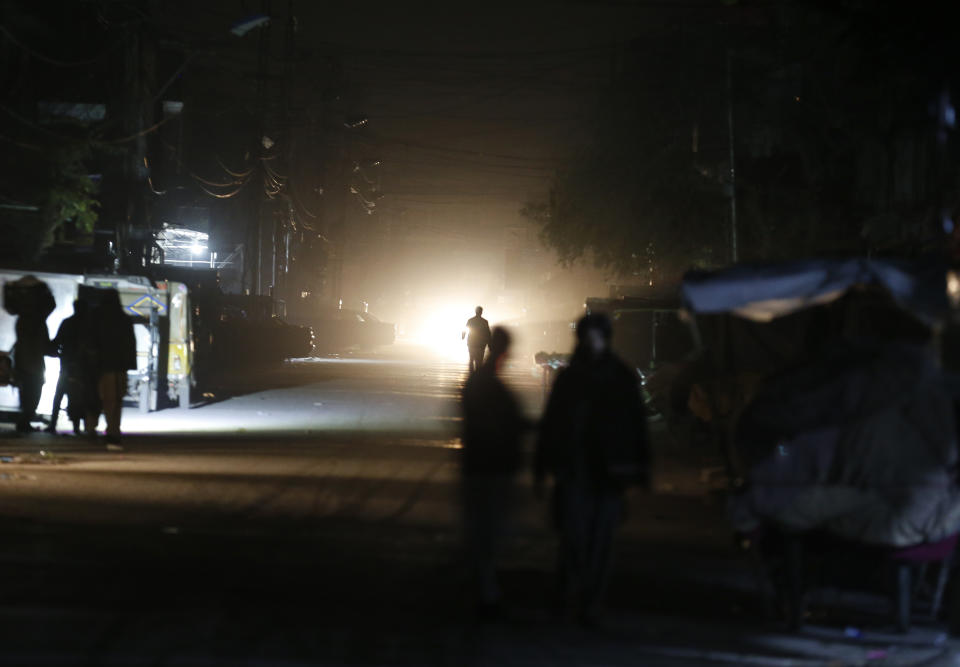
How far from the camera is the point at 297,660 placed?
20.1 ft

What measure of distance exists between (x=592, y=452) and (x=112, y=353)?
35.2 feet

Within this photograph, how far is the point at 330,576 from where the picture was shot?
27.0 ft

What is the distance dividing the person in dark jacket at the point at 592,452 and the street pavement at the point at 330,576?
18.9 inches

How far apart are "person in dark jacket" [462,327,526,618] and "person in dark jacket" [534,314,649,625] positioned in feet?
0.86

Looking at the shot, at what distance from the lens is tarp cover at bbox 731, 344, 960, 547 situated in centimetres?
702

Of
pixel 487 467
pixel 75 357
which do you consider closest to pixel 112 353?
pixel 75 357

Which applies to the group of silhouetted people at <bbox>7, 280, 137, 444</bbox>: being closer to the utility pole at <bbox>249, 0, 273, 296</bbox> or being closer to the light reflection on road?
the light reflection on road

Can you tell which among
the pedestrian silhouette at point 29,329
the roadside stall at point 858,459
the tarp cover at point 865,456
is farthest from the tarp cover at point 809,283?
the pedestrian silhouette at point 29,329

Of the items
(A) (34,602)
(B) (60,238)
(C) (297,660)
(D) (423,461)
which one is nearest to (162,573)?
(A) (34,602)

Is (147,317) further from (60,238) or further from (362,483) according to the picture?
(362,483)

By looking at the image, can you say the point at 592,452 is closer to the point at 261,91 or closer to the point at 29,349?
the point at 29,349

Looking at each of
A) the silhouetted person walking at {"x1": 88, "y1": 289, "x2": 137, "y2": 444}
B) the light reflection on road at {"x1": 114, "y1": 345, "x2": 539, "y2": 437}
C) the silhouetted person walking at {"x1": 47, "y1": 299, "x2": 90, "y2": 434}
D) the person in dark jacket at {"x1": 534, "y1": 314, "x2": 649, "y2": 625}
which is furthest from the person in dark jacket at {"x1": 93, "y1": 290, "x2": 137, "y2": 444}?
the person in dark jacket at {"x1": 534, "y1": 314, "x2": 649, "y2": 625}

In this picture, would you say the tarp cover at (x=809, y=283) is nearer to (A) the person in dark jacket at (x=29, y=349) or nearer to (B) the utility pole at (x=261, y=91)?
(A) the person in dark jacket at (x=29, y=349)

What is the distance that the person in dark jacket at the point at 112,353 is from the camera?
52.0 ft
